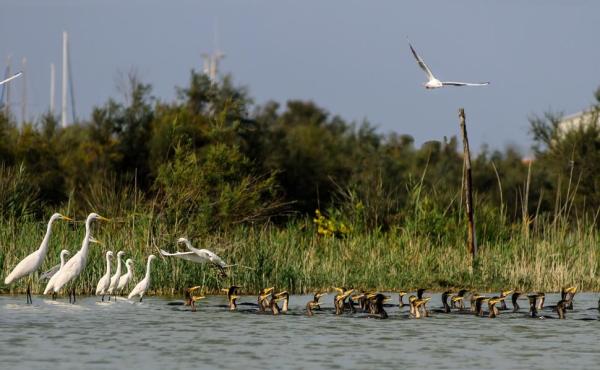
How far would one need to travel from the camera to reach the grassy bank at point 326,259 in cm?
2173

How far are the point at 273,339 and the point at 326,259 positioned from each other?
24.7 ft

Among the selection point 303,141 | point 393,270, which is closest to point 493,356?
point 393,270

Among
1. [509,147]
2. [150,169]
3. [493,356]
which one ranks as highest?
[509,147]

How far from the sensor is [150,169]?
4275 centimetres

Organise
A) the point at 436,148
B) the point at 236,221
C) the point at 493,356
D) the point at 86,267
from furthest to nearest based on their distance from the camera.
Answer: the point at 436,148 → the point at 236,221 → the point at 86,267 → the point at 493,356

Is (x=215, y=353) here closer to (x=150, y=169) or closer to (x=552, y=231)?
(x=552, y=231)

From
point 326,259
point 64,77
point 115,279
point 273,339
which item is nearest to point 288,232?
point 326,259

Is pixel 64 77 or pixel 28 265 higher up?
pixel 64 77

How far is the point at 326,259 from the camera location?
23562mm

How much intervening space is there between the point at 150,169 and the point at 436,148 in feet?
63.7

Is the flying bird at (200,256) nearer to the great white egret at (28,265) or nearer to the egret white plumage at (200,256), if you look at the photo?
the egret white plumage at (200,256)

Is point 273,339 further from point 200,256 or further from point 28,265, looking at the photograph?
point 28,265

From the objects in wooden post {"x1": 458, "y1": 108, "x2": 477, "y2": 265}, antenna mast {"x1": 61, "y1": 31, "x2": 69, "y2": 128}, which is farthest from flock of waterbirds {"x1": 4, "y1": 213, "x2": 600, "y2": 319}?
antenna mast {"x1": 61, "y1": 31, "x2": 69, "y2": 128}

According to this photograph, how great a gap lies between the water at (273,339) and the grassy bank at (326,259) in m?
1.81
